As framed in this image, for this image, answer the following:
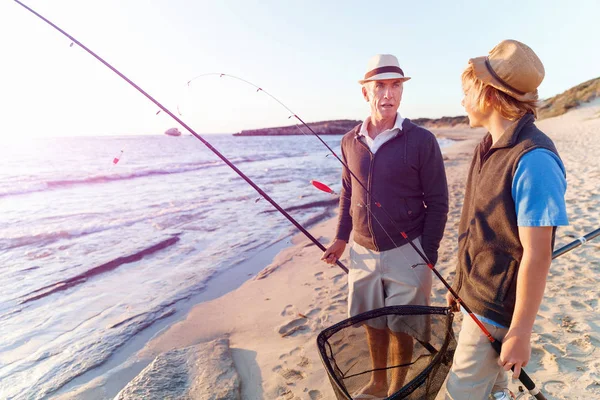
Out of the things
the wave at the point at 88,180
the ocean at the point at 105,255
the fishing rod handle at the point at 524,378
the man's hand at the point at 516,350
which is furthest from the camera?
the wave at the point at 88,180

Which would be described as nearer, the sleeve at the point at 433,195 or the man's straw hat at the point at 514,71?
the man's straw hat at the point at 514,71

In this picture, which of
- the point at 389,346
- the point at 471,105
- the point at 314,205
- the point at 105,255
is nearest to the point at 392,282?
the point at 389,346

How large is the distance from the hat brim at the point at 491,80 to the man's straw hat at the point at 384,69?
0.79 metres

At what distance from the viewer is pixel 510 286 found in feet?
4.89

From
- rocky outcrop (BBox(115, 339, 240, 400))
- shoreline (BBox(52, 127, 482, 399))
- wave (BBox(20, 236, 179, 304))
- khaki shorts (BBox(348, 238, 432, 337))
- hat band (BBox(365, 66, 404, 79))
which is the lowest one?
shoreline (BBox(52, 127, 482, 399))

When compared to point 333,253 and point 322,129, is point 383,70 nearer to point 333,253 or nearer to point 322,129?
point 333,253

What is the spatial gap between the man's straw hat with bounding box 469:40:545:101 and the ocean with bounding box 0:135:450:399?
203 cm

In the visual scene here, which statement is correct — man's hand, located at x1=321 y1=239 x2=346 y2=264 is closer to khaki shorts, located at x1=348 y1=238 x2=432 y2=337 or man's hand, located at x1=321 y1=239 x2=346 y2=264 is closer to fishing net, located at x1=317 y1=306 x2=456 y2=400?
khaki shorts, located at x1=348 y1=238 x2=432 y2=337

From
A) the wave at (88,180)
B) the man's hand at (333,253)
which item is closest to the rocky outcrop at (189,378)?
the man's hand at (333,253)

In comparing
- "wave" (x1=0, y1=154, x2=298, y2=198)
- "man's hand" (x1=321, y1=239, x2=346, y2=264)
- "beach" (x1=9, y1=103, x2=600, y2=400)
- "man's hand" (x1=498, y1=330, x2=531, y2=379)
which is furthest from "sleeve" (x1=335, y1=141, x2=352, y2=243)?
"wave" (x1=0, y1=154, x2=298, y2=198)

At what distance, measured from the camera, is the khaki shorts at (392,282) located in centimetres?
227

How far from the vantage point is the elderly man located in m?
2.33

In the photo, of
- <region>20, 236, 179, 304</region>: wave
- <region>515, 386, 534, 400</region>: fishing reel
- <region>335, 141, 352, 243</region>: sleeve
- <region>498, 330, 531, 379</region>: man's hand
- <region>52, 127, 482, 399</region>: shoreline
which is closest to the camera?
<region>498, 330, 531, 379</region>: man's hand

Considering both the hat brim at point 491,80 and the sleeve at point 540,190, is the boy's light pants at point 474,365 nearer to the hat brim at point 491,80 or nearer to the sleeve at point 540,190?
the sleeve at point 540,190
